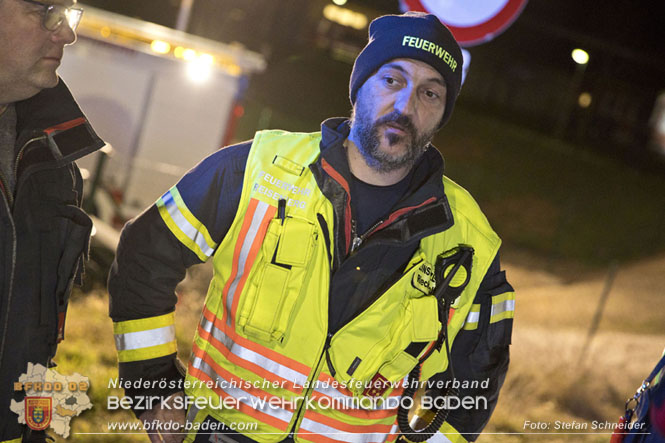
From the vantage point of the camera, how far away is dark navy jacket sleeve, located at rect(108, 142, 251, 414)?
237 centimetres

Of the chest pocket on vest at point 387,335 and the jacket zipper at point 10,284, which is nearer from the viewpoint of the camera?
the jacket zipper at point 10,284

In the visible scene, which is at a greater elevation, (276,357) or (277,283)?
(277,283)

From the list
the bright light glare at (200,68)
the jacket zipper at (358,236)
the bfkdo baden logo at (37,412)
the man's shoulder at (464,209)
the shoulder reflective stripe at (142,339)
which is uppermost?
the bright light glare at (200,68)

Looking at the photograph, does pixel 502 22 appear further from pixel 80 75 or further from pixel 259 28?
pixel 259 28

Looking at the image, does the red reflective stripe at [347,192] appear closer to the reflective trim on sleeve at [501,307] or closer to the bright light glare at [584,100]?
the reflective trim on sleeve at [501,307]

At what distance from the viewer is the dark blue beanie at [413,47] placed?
2.46 metres

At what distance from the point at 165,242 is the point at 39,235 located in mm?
442

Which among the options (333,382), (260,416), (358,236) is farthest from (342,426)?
(358,236)

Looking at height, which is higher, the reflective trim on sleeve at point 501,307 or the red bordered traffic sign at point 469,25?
the red bordered traffic sign at point 469,25

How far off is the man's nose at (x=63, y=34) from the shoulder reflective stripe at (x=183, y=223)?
63 cm

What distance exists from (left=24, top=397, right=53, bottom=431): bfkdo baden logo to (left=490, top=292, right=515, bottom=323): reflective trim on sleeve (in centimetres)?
170

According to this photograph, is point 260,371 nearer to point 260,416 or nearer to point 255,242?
point 260,416

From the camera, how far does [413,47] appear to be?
2451 millimetres

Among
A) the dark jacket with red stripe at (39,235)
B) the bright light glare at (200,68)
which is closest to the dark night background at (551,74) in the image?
the bright light glare at (200,68)
